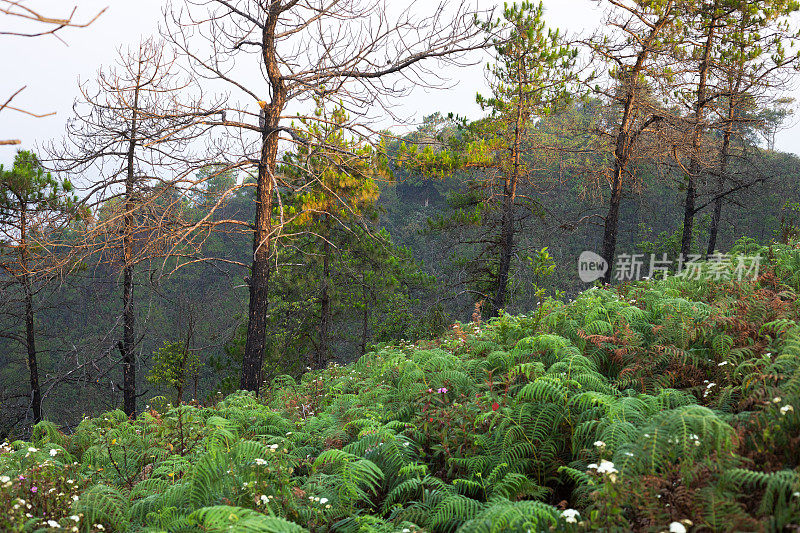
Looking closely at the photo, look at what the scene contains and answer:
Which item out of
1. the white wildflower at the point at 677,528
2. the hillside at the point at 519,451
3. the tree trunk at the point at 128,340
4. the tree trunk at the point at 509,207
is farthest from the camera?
the tree trunk at the point at 509,207

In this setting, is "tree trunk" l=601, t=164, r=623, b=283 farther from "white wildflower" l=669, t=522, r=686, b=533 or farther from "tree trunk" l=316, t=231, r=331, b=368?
"white wildflower" l=669, t=522, r=686, b=533

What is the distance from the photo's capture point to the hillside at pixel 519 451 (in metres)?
2.81

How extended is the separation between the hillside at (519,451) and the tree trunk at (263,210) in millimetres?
2164

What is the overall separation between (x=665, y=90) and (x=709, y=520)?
13598 mm

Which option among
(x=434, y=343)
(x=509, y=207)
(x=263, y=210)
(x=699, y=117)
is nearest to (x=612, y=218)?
(x=509, y=207)

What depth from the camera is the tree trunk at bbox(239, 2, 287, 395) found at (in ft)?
26.7

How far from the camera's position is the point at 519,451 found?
3.91 metres

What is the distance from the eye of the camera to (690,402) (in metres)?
4.04

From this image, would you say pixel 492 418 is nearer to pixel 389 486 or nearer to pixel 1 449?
pixel 389 486

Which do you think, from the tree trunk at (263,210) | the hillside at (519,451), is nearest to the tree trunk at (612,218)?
the hillside at (519,451)

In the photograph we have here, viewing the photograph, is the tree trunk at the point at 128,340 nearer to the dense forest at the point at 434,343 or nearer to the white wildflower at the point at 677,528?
the dense forest at the point at 434,343

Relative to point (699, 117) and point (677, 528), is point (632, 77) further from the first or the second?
point (677, 528)

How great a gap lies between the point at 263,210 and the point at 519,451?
240 inches

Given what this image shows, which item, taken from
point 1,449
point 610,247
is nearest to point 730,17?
point 610,247
